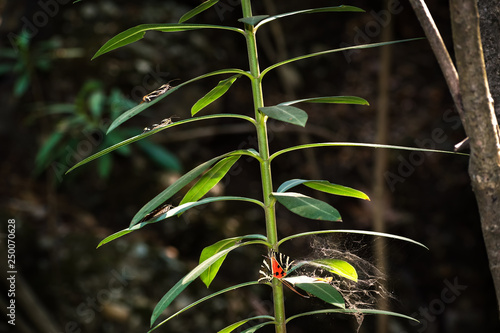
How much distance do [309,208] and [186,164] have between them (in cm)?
230

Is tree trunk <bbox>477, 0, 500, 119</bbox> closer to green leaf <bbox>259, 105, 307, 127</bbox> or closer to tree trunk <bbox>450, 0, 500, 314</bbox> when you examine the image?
tree trunk <bbox>450, 0, 500, 314</bbox>

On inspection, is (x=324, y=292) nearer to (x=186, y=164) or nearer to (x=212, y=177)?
(x=212, y=177)

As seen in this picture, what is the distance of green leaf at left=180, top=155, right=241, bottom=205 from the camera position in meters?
0.53

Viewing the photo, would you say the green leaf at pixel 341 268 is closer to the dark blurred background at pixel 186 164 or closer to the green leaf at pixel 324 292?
the green leaf at pixel 324 292

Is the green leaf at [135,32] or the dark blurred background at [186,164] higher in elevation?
the dark blurred background at [186,164]

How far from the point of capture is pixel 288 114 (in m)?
0.43

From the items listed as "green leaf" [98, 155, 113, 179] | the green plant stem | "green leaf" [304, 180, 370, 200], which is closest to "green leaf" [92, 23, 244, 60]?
the green plant stem

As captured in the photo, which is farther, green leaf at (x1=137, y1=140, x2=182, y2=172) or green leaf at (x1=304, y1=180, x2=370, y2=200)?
green leaf at (x1=137, y1=140, x2=182, y2=172)

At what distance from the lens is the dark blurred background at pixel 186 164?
2092mm

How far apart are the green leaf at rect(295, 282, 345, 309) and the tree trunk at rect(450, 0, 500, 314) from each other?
14 centimetres

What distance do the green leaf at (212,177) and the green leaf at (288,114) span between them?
0.09 m

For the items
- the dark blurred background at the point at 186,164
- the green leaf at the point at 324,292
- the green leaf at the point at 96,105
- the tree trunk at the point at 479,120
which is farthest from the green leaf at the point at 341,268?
the green leaf at the point at 96,105

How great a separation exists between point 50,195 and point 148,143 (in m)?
0.46

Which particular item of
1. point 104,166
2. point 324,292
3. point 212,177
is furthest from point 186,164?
point 324,292
